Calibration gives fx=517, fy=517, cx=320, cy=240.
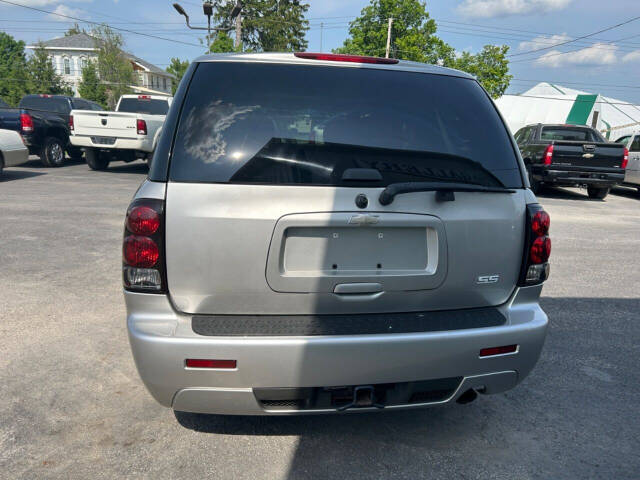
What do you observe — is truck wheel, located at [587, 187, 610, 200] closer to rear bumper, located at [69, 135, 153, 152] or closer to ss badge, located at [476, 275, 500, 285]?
rear bumper, located at [69, 135, 153, 152]

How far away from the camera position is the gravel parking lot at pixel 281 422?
2463mm

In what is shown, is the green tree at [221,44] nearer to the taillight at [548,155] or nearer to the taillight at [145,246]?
the taillight at [548,155]

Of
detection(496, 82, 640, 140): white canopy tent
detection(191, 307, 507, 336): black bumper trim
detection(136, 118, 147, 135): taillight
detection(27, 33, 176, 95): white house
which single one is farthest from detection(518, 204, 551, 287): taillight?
detection(27, 33, 176, 95): white house

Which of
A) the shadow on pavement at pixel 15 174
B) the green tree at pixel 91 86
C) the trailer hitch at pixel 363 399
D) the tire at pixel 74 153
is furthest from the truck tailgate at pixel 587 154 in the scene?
the green tree at pixel 91 86

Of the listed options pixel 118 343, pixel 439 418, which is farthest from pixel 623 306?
pixel 118 343

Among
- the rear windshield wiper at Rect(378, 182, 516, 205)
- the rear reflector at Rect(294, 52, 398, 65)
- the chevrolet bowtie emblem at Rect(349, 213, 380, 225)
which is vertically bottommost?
the chevrolet bowtie emblem at Rect(349, 213, 380, 225)

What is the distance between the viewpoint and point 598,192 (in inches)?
549

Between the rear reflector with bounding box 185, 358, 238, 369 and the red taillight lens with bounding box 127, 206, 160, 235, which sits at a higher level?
the red taillight lens with bounding box 127, 206, 160, 235

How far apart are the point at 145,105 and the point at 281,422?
1487 cm

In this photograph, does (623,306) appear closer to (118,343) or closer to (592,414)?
(592,414)

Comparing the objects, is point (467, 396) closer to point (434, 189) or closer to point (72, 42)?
point (434, 189)

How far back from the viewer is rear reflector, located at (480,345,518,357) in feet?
7.64

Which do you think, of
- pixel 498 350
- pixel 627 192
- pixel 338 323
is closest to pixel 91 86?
pixel 627 192

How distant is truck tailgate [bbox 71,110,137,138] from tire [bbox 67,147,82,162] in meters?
3.08
